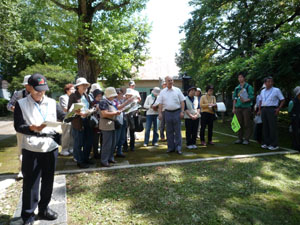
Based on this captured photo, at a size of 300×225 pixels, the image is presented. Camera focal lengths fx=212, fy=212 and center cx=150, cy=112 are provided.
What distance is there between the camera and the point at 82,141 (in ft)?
15.3

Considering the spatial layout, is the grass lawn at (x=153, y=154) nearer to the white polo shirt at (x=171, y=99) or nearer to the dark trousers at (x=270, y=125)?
the dark trousers at (x=270, y=125)

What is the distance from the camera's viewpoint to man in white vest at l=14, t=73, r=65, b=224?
245 centimetres

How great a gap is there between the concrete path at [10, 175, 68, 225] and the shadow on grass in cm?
10

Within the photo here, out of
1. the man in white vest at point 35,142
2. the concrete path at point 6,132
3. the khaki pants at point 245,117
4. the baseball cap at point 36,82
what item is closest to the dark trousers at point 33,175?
the man in white vest at point 35,142

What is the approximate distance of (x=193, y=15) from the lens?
1524 cm

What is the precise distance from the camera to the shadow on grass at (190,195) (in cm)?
283

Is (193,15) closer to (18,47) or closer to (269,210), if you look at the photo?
(18,47)

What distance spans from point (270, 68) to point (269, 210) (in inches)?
210

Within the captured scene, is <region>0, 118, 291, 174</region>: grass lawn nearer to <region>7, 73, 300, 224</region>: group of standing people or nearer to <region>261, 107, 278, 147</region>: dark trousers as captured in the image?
<region>7, 73, 300, 224</region>: group of standing people

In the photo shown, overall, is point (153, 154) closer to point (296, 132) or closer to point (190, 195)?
point (190, 195)

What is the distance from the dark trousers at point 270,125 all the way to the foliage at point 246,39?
4.49 feet

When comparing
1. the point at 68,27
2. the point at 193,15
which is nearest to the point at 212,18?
the point at 193,15

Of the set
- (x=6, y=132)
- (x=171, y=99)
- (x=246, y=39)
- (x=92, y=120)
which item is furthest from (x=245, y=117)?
(x=6, y=132)

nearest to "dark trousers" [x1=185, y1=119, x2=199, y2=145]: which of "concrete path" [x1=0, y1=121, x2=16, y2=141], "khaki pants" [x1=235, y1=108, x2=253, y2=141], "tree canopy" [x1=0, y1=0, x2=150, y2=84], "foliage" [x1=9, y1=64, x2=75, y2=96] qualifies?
"khaki pants" [x1=235, y1=108, x2=253, y2=141]
